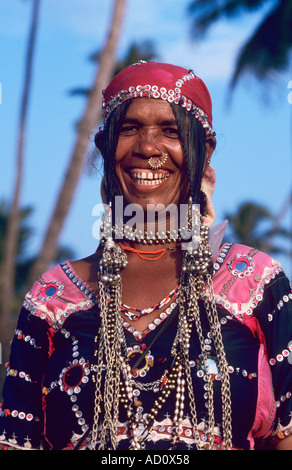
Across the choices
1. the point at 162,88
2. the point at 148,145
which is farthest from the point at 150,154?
the point at 162,88

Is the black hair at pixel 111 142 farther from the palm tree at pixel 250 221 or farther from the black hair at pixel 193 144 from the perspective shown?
the palm tree at pixel 250 221

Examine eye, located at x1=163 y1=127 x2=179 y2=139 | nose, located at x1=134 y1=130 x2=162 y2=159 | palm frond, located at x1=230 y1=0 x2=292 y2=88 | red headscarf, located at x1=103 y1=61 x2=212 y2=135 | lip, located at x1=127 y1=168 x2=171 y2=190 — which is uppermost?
palm frond, located at x1=230 y1=0 x2=292 y2=88

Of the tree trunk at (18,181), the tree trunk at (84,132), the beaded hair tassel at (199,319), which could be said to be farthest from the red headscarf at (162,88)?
the tree trunk at (18,181)

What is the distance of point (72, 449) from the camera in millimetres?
3494

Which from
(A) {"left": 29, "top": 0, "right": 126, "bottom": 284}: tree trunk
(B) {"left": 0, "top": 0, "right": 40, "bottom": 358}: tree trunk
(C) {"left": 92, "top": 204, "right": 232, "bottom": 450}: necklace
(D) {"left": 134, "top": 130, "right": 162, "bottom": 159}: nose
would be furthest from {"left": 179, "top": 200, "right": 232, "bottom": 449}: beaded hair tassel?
(B) {"left": 0, "top": 0, "right": 40, "bottom": 358}: tree trunk

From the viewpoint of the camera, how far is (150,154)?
12.0 feet

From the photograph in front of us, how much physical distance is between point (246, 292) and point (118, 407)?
841 millimetres

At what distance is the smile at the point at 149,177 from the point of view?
3717 millimetres

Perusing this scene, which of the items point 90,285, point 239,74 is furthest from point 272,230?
point 90,285

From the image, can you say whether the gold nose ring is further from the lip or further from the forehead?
the forehead

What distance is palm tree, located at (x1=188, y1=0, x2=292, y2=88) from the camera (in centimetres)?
2389

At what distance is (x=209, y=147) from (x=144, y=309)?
0.98 meters

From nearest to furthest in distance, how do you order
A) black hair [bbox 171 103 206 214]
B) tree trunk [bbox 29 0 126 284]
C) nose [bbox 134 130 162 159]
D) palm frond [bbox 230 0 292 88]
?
nose [bbox 134 130 162 159] → black hair [bbox 171 103 206 214] → tree trunk [bbox 29 0 126 284] → palm frond [bbox 230 0 292 88]

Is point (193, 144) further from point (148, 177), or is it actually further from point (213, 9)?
point (213, 9)
